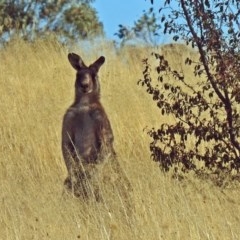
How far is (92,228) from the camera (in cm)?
676

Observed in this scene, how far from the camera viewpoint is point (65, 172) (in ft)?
31.4

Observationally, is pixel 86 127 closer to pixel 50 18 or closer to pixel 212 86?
pixel 212 86

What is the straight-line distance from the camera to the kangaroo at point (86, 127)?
851 centimetres

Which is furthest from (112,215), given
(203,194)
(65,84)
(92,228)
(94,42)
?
(94,42)

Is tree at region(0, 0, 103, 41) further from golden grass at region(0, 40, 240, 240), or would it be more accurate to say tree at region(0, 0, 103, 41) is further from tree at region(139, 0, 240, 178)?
tree at region(139, 0, 240, 178)

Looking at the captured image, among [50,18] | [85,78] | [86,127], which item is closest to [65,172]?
[86,127]

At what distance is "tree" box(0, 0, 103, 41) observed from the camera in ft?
61.2

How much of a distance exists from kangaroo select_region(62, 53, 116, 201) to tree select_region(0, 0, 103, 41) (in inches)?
321

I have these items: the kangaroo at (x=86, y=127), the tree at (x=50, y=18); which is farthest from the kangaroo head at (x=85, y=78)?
the tree at (x=50, y=18)

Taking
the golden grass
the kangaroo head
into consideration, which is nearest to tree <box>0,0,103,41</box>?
the golden grass

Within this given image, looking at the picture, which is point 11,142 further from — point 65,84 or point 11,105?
point 65,84

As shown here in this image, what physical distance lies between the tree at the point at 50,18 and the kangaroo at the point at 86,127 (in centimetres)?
816

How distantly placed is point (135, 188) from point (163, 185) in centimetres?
33

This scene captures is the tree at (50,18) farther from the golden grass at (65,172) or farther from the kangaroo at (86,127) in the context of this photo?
the kangaroo at (86,127)
